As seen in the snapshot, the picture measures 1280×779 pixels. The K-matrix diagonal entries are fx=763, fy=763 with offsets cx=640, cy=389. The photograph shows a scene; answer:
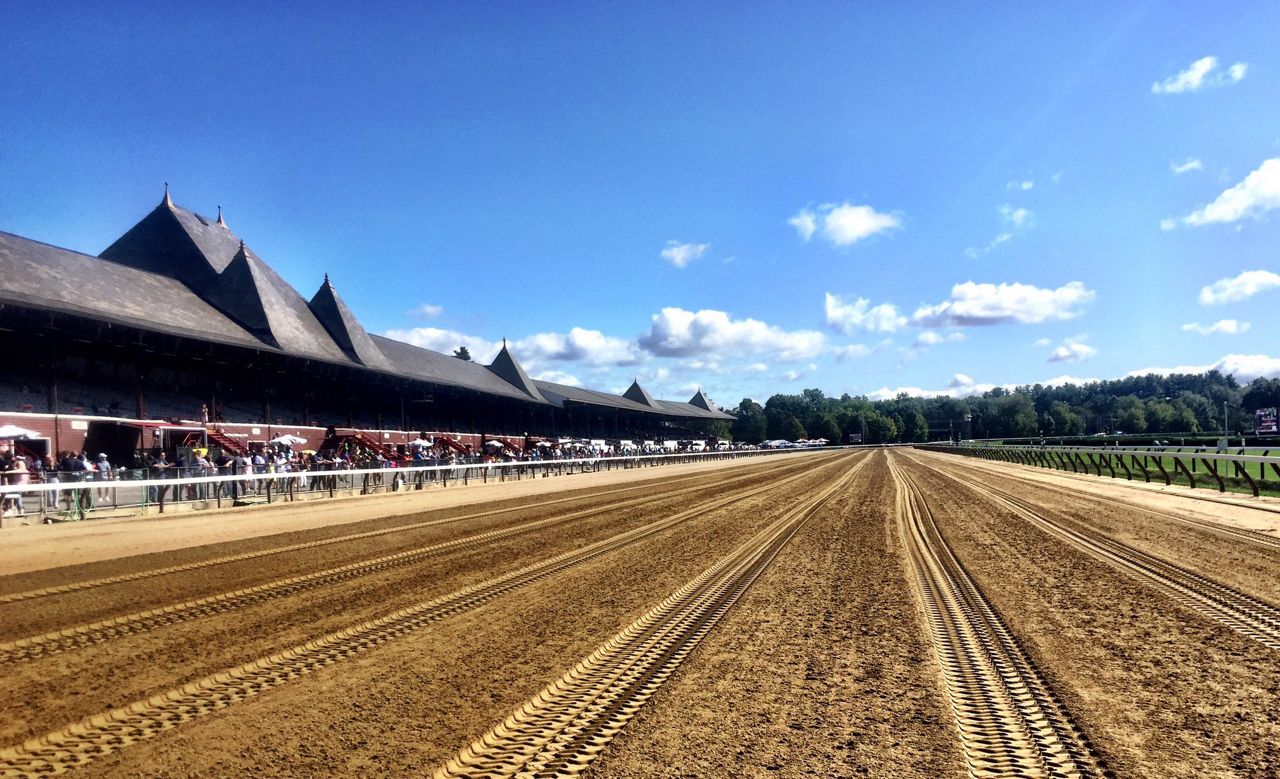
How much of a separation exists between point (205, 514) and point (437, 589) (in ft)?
44.3

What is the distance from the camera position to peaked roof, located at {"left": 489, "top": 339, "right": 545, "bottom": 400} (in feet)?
232

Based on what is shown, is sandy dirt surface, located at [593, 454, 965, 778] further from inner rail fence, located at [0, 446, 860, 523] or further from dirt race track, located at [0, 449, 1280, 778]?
inner rail fence, located at [0, 446, 860, 523]

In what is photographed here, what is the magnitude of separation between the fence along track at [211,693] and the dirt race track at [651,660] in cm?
2

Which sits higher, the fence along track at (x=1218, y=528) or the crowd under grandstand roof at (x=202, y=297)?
the crowd under grandstand roof at (x=202, y=297)

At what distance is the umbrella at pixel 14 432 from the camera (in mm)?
21591

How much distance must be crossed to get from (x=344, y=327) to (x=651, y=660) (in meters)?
49.8

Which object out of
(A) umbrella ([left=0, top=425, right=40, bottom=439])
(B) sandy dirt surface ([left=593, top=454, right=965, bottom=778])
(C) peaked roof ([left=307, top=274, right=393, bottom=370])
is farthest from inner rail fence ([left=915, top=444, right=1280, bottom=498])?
(C) peaked roof ([left=307, top=274, right=393, bottom=370])

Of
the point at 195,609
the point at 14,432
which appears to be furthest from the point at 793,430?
the point at 195,609

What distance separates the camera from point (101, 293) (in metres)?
30.9

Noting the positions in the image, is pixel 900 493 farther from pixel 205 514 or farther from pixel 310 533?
pixel 205 514

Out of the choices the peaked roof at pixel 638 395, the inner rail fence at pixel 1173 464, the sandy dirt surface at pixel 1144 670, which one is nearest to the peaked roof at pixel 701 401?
the peaked roof at pixel 638 395

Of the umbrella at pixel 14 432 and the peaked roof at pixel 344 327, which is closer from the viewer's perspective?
the umbrella at pixel 14 432

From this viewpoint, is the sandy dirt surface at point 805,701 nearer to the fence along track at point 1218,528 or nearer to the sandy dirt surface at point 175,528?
the fence along track at point 1218,528

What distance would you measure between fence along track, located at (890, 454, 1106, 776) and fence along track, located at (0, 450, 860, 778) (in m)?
4.08
